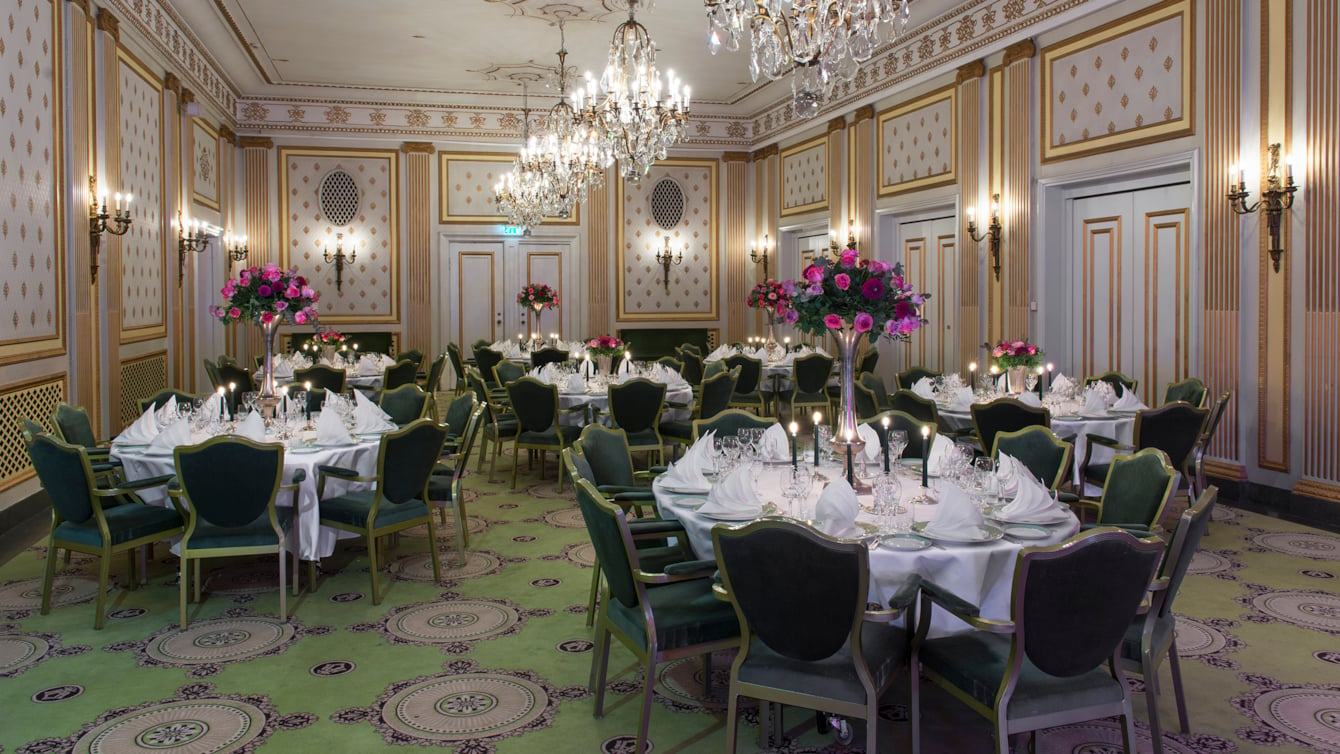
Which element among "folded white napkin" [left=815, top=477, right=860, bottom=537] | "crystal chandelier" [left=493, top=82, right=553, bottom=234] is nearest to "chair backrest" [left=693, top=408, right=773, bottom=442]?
"folded white napkin" [left=815, top=477, right=860, bottom=537]

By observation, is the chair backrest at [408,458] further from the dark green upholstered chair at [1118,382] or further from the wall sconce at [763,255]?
the wall sconce at [763,255]

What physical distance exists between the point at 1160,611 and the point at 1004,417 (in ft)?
8.91

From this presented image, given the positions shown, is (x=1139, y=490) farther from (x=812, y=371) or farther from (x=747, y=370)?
(x=747, y=370)

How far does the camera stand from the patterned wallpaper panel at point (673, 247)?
49.3 ft

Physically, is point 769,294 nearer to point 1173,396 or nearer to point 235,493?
point 1173,396

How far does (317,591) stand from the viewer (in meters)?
4.85

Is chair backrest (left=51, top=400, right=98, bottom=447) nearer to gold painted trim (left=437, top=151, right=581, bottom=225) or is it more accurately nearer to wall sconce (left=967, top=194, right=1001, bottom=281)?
wall sconce (left=967, top=194, right=1001, bottom=281)

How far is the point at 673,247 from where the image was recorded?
1517 cm

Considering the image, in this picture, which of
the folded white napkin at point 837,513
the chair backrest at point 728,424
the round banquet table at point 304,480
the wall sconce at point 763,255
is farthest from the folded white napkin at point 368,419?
the wall sconce at point 763,255

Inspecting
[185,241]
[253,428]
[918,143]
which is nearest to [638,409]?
[253,428]

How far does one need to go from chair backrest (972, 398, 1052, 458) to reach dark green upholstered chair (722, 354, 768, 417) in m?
4.00

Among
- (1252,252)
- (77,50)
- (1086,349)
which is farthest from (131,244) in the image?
(1252,252)

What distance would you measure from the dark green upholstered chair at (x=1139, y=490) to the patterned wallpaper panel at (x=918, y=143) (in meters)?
6.82

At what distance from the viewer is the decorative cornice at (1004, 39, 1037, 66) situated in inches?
339
